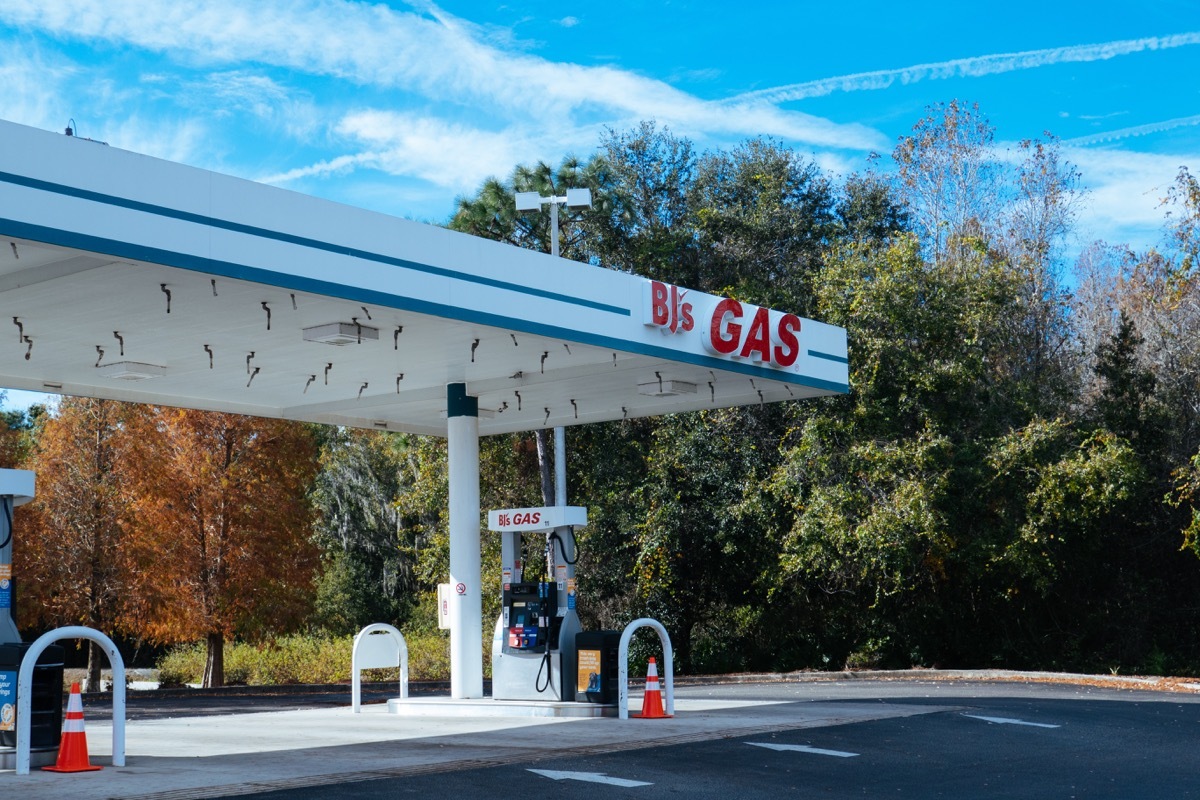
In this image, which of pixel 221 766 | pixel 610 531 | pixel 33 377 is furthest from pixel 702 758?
pixel 610 531

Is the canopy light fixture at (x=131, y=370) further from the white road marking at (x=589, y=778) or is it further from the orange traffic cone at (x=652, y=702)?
the white road marking at (x=589, y=778)

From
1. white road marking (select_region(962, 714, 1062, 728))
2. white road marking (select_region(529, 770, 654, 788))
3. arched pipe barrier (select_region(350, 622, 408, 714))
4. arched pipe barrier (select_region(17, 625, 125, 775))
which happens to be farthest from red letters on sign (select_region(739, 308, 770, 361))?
arched pipe barrier (select_region(17, 625, 125, 775))

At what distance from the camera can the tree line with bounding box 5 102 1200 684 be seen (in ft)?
78.9

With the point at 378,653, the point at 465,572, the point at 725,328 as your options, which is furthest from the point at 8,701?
the point at 725,328

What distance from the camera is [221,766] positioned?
432 inches

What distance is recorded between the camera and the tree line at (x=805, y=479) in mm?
24047

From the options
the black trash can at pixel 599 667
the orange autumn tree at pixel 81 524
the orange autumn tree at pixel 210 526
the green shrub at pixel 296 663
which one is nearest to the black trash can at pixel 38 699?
the black trash can at pixel 599 667

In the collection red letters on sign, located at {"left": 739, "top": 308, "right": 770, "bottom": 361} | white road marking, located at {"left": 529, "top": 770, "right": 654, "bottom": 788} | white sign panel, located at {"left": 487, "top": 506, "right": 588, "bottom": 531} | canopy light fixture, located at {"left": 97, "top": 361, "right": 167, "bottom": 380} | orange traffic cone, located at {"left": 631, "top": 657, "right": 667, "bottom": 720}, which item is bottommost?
white road marking, located at {"left": 529, "top": 770, "right": 654, "bottom": 788}

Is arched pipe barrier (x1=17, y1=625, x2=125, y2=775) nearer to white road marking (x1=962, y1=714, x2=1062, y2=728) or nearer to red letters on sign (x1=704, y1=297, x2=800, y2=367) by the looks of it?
red letters on sign (x1=704, y1=297, x2=800, y2=367)

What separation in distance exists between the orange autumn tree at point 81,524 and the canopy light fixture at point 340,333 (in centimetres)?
1635

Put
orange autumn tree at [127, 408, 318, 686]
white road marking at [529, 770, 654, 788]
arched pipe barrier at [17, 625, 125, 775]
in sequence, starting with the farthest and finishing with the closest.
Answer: orange autumn tree at [127, 408, 318, 686] → arched pipe barrier at [17, 625, 125, 775] → white road marking at [529, 770, 654, 788]

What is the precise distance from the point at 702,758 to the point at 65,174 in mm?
7038

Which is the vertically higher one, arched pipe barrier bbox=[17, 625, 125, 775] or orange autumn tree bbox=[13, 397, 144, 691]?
orange autumn tree bbox=[13, 397, 144, 691]

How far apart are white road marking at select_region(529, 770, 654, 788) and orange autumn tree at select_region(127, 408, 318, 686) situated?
1887 cm
